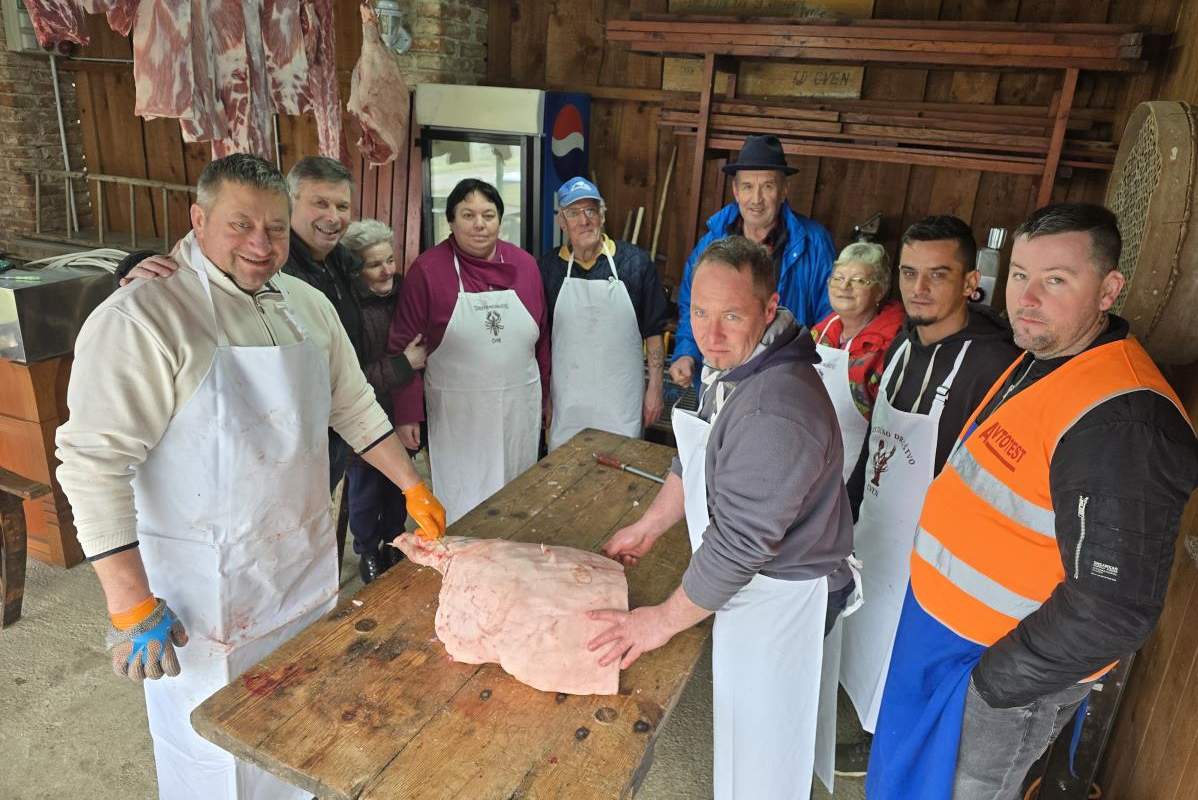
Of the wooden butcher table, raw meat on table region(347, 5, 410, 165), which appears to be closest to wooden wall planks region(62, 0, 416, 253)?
raw meat on table region(347, 5, 410, 165)

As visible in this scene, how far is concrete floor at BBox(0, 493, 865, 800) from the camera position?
2.64m

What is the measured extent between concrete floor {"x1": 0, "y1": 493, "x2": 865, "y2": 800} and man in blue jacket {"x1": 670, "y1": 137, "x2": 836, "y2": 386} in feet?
5.54

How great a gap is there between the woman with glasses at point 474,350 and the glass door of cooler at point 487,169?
4.50 feet

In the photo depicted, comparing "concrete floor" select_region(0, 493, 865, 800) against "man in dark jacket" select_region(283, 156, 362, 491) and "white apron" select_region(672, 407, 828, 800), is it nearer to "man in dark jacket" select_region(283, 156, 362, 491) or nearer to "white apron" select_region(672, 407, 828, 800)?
"white apron" select_region(672, 407, 828, 800)

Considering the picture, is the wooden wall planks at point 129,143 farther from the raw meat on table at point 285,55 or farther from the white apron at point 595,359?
the white apron at point 595,359

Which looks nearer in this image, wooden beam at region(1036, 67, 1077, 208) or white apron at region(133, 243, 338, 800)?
white apron at region(133, 243, 338, 800)

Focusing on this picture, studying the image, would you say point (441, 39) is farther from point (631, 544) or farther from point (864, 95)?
point (631, 544)

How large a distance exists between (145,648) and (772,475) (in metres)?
1.61

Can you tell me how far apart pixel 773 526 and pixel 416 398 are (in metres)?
2.20

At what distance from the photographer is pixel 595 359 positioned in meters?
3.88

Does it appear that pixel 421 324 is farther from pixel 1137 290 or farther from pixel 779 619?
pixel 1137 290

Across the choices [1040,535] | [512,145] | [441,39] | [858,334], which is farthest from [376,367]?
[441,39]

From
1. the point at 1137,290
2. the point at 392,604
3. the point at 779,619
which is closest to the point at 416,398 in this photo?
the point at 392,604

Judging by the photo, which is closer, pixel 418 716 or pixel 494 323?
pixel 418 716
